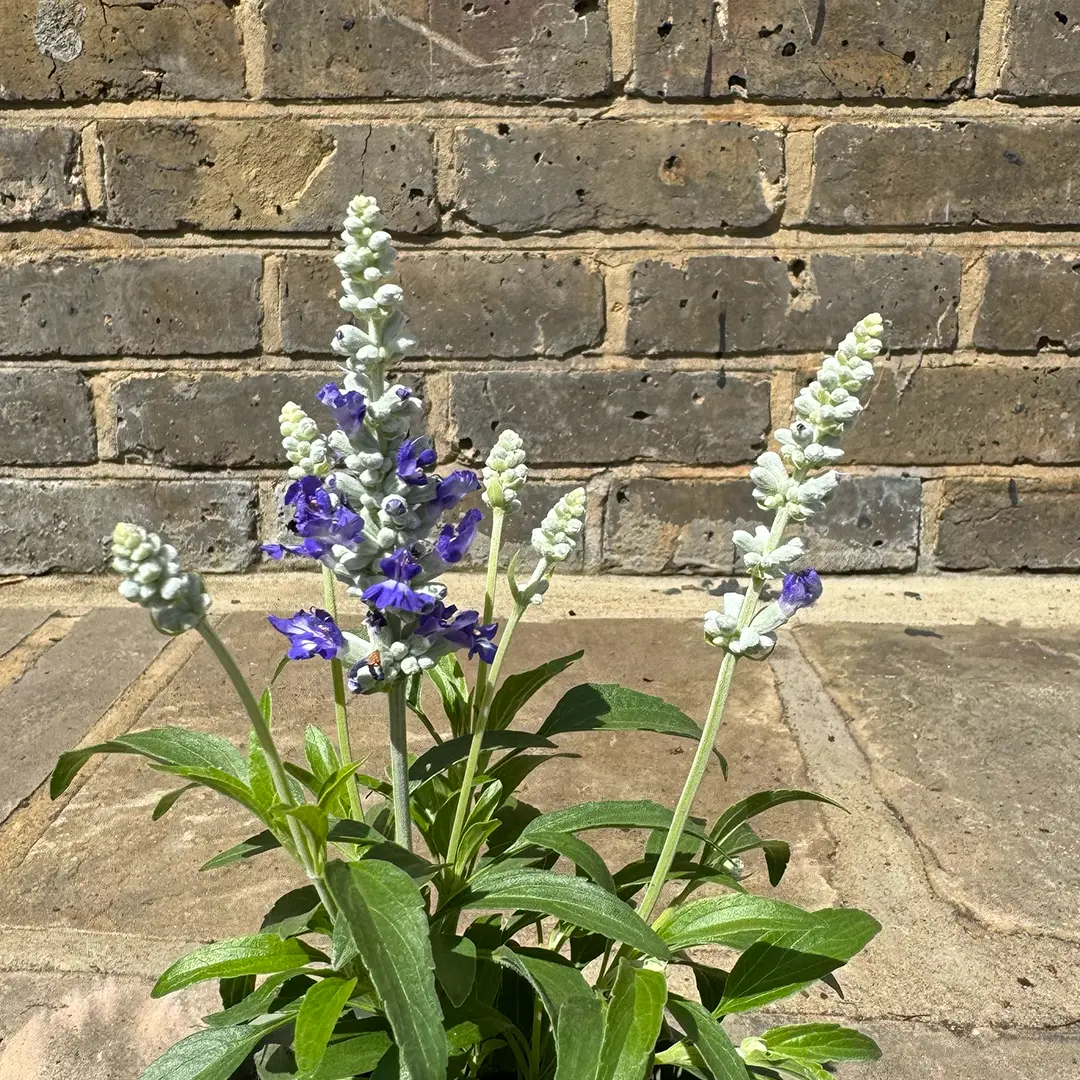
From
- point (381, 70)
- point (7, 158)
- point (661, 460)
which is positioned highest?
point (381, 70)

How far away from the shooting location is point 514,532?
9.59 ft

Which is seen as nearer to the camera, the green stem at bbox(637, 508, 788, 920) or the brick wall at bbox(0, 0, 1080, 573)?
the green stem at bbox(637, 508, 788, 920)

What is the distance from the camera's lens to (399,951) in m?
0.77

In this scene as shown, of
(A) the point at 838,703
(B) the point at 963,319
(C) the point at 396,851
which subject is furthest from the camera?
(B) the point at 963,319

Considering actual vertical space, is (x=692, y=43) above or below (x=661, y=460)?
above

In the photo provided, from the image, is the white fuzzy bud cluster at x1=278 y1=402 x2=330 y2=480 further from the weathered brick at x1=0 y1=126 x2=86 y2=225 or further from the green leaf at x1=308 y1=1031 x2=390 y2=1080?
the weathered brick at x1=0 y1=126 x2=86 y2=225

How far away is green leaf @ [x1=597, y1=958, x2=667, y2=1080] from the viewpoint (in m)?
0.84

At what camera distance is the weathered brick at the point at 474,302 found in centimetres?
277

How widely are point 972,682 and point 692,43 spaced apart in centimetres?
164

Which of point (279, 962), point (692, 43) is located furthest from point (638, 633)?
point (279, 962)

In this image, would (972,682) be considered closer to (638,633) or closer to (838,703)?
(838,703)

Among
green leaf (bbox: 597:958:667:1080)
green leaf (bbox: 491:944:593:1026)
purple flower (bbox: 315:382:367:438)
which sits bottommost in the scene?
green leaf (bbox: 597:958:667:1080)

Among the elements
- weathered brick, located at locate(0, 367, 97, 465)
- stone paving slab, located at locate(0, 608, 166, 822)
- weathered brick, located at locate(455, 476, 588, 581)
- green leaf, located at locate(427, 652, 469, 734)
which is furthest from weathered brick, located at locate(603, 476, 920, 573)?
green leaf, located at locate(427, 652, 469, 734)

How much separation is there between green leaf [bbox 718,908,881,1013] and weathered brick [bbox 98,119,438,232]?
84.9 inches
